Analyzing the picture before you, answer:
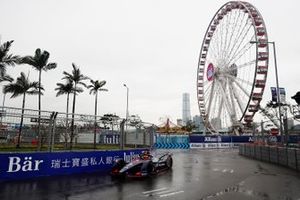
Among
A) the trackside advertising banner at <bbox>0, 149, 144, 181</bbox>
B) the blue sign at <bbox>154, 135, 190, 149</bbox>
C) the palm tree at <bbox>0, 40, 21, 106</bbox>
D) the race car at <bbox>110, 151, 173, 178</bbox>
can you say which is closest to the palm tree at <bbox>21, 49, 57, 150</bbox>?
the palm tree at <bbox>0, 40, 21, 106</bbox>

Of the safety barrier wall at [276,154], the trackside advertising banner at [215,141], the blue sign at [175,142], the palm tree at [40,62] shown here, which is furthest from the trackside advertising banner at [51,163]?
the trackside advertising banner at [215,141]

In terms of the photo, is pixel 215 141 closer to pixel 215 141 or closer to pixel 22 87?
pixel 215 141

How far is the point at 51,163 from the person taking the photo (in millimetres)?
11734

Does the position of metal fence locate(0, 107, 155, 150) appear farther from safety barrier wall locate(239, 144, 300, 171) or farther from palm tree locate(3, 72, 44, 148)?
palm tree locate(3, 72, 44, 148)

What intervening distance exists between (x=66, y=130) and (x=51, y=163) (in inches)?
65.1

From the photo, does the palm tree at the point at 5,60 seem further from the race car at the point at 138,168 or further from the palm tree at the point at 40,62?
the race car at the point at 138,168

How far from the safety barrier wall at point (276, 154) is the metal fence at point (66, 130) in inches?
335

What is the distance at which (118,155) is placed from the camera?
15016 mm

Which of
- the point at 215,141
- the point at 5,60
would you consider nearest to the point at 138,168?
the point at 5,60

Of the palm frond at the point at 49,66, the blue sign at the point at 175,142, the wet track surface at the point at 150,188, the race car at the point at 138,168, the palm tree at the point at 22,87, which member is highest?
the palm frond at the point at 49,66

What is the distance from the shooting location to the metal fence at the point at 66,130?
10.6 m

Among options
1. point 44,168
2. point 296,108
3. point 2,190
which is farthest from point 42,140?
point 296,108

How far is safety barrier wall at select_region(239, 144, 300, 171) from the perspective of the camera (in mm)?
14345

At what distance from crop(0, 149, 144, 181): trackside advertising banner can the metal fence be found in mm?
500
